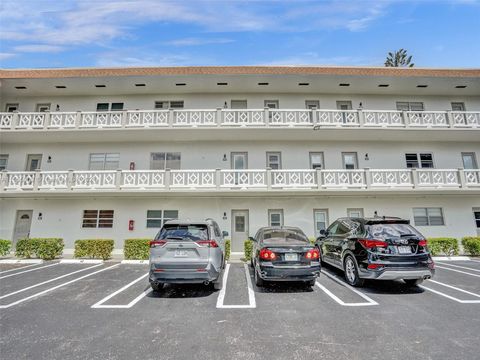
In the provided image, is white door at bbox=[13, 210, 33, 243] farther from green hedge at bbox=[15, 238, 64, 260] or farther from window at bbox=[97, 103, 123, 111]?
window at bbox=[97, 103, 123, 111]

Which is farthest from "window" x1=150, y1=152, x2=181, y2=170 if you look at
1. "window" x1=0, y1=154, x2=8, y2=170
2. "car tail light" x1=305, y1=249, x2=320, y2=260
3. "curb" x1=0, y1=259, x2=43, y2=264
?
"car tail light" x1=305, y1=249, x2=320, y2=260

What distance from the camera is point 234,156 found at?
47.4 feet

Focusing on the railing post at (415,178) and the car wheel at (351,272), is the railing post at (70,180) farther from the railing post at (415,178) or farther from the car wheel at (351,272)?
the railing post at (415,178)

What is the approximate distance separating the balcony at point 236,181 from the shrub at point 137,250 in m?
2.89

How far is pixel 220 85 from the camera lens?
1460 centimetres

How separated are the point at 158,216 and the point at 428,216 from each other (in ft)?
53.9

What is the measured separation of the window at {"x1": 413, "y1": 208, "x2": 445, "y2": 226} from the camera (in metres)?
13.7

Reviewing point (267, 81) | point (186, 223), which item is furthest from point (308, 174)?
point (186, 223)

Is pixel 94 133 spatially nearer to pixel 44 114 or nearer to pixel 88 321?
pixel 44 114

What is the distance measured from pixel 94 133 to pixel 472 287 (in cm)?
1809

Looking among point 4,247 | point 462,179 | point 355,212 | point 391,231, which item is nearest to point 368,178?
point 355,212

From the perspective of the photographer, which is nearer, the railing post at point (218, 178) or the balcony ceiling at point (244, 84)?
the railing post at point (218, 178)

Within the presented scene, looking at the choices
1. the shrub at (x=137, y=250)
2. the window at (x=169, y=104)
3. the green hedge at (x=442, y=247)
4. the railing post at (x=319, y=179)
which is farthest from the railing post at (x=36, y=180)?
the green hedge at (x=442, y=247)

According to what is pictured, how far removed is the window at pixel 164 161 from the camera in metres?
14.3
